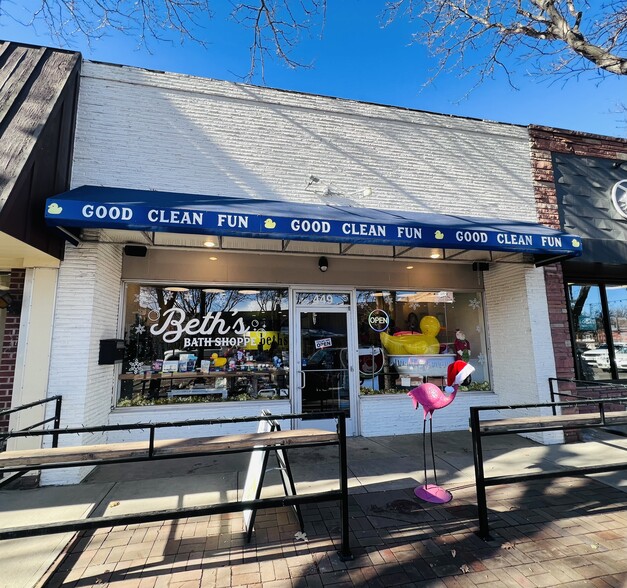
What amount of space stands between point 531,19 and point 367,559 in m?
8.13

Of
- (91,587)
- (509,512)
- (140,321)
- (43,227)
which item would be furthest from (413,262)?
(91,587)

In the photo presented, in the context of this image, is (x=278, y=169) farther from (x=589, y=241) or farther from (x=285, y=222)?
(x=589, y=241)

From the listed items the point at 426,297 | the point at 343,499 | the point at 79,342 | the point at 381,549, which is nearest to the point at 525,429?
the point at 381,549

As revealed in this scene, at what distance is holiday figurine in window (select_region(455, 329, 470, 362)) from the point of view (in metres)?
7.14

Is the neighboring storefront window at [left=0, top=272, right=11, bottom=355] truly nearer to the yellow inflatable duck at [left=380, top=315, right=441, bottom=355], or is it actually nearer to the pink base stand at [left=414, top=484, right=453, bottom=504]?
the pink base stand at [left=414, top=484, right=453, bottom=504]

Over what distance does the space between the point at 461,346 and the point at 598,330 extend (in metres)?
2.97

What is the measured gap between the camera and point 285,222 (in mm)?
4715

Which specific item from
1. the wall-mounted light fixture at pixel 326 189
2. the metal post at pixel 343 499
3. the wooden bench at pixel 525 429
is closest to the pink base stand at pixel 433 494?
the wooden bench at pixel 525 429

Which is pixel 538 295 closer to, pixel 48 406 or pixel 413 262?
pixel 413 262

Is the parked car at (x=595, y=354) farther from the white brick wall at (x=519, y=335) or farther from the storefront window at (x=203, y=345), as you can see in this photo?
the storefront window at (x=203, y=345)

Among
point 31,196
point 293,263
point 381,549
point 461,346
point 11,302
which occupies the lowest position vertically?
point 381,549

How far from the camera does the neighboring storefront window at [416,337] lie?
6.73 meters

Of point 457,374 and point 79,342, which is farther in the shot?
point 79,342

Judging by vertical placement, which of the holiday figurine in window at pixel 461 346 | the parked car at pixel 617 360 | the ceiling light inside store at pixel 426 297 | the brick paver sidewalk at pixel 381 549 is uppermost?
the ceiling light inside store at pixel 426 297
